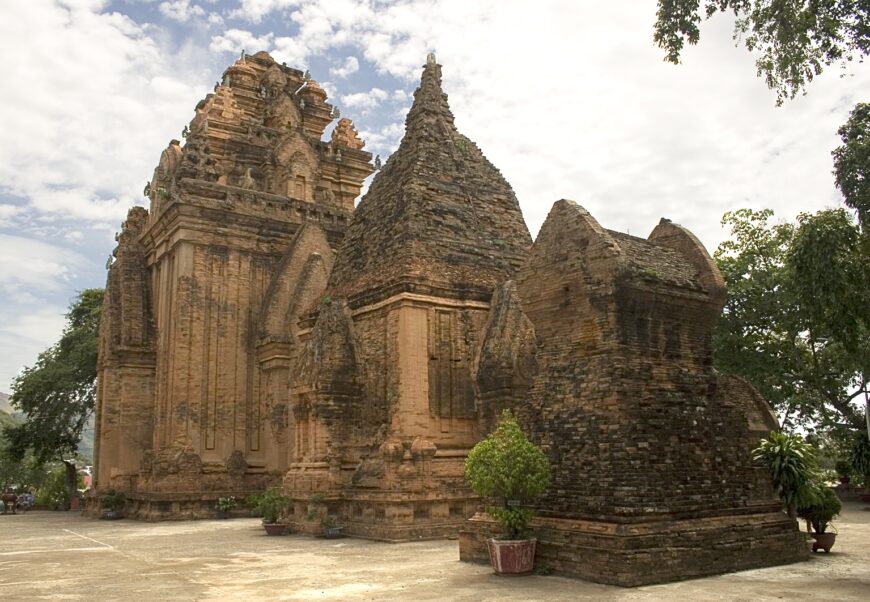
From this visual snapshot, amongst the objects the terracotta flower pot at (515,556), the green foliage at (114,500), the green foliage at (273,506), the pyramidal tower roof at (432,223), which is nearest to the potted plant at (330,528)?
the green foliage at (273,506)

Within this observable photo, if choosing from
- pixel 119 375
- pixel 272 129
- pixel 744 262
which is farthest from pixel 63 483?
pixel 744 262

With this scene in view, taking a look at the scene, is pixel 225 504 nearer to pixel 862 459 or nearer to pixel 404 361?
pixel 404 361

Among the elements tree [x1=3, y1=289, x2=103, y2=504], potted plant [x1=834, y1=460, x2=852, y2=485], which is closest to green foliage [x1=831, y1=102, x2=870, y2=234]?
potted plant [x1=834, y1=460, x2=852, y2=485]

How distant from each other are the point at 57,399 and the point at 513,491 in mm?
29074

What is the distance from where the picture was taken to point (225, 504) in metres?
22.4

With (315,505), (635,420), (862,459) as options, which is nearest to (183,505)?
(315,505)

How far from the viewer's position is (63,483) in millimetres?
35062

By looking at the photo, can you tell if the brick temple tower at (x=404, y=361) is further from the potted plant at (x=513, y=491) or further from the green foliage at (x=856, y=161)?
the green foliage at (x=856, y=161)

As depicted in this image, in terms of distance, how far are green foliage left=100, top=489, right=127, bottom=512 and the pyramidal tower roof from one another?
34.5ft

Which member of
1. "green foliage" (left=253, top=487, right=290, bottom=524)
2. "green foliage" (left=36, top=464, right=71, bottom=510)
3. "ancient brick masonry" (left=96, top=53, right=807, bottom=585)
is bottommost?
"green foliage" (left=36, top=464, right=71, bottom=510)

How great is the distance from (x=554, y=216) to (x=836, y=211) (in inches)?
163

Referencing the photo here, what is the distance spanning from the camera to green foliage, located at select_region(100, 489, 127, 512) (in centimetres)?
2441

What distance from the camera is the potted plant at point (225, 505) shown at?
22.4m

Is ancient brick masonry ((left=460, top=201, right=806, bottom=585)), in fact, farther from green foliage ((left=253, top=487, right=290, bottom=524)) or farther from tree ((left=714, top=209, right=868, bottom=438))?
tree ((left=714, top=209, right=868, bottom=438))
